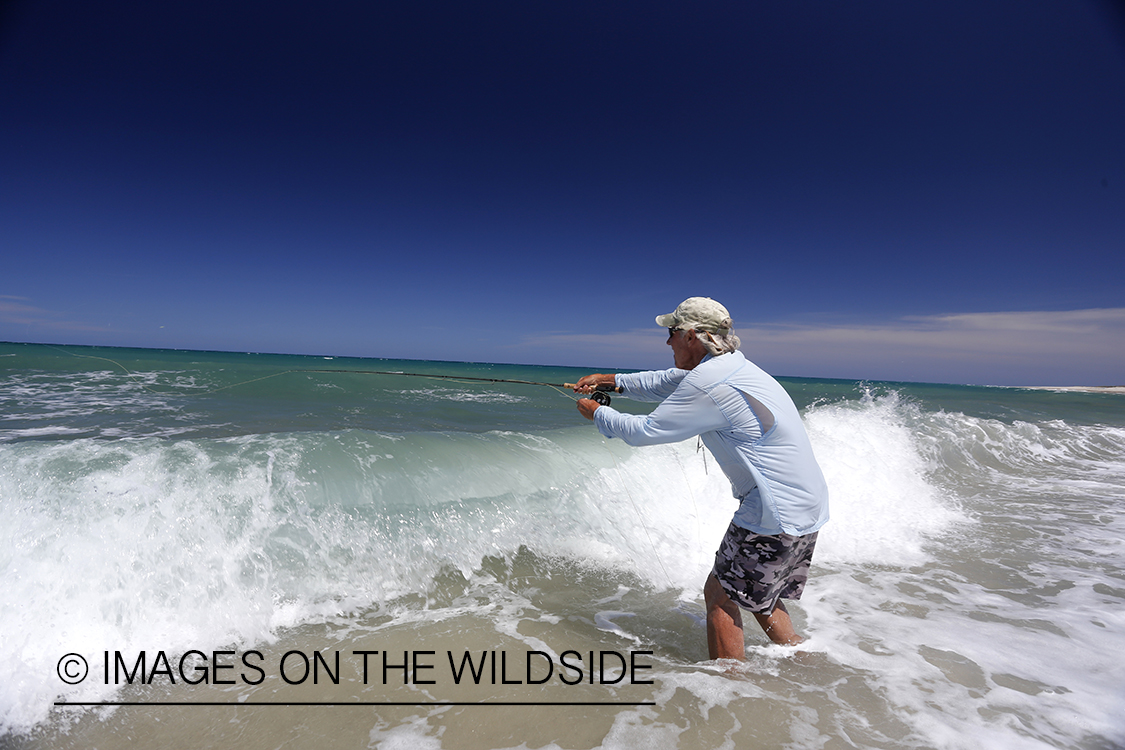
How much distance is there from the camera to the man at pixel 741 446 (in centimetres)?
221

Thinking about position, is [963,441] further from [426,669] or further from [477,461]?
[426,669]

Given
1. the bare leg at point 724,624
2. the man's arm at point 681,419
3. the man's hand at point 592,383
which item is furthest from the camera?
the man's hand at point 592,383

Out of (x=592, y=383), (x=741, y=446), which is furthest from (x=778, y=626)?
(x=592, y=383)

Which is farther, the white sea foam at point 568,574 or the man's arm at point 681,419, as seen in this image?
→ the white sea foam at point 568,574

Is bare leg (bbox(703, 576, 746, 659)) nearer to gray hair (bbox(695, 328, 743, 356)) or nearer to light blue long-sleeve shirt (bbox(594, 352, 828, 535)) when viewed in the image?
light blue long-sleeve shirt (bbox(594, 352, 828, 535))

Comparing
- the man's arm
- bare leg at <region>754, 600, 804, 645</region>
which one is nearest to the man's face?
the man's arm

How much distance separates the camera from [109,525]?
348 centimetres

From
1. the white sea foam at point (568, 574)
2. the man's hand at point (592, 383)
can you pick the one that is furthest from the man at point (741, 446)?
the man's hand at point (592, 383)

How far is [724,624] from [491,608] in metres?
1.78

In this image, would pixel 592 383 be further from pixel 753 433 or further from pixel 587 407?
pixel 753 433

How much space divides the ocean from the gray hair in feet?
5.85

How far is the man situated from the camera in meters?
2.21

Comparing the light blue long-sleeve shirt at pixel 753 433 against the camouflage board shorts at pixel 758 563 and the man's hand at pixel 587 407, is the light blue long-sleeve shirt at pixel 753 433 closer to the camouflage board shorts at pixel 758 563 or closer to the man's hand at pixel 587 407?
the camouflage board shorts at pixel 758 563

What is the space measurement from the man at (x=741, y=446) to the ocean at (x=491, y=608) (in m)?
0.60
